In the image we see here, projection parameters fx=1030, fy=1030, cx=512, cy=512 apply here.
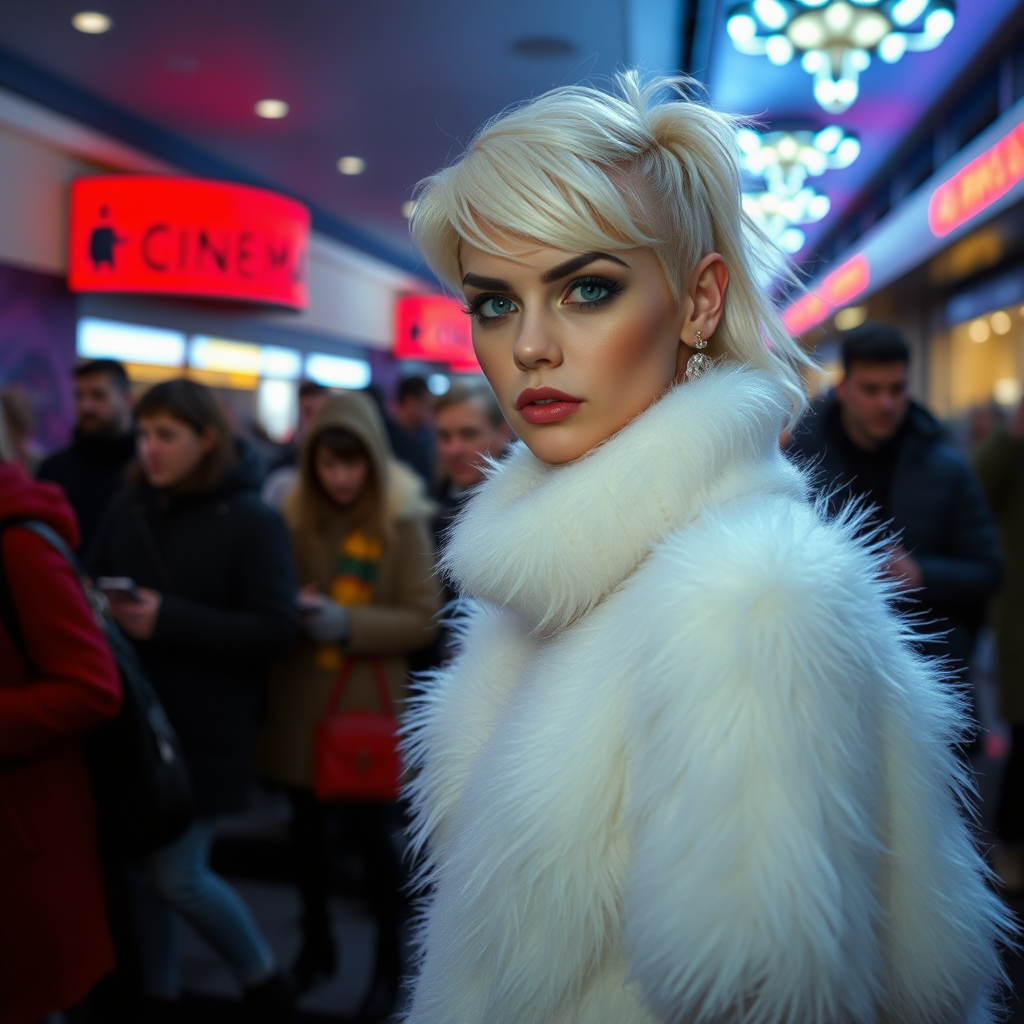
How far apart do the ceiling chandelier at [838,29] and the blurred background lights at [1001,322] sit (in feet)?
11.8

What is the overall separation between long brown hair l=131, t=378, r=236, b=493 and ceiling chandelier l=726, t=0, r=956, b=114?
3.38 metres

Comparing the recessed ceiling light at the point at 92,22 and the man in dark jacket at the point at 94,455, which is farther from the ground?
the recessed ceiling light at the point at 92,22

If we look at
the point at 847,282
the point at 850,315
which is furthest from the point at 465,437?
the point at 850,315

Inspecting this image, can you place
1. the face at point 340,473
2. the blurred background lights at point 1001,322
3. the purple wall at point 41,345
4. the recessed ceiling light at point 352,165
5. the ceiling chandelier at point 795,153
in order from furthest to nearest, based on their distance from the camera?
the recessed ceiling light at point 352,165, the blurred background lights at point 1001,322, the ceiling chandelier at point 795,153, the purple wall at point 41,345, the face at point 340,473

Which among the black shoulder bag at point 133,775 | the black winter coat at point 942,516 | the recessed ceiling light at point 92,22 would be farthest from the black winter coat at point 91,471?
the black winter coat at point 942,516

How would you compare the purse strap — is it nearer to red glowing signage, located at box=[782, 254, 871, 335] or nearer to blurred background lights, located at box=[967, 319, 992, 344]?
red glowing signage, located at box=[782, 254, 871, 335]

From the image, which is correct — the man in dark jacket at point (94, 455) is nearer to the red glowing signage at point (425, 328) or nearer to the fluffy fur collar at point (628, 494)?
the fluffy fur collar at point (628, 494)

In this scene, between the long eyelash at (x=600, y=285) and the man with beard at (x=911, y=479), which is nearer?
the long eyelash at (x=600, y=285)

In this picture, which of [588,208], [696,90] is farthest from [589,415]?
[696,90]

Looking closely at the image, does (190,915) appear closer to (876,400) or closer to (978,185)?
(876,400)

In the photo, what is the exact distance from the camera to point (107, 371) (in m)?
4.26

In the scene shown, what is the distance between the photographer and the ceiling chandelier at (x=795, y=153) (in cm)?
703

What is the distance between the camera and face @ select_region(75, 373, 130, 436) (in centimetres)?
416

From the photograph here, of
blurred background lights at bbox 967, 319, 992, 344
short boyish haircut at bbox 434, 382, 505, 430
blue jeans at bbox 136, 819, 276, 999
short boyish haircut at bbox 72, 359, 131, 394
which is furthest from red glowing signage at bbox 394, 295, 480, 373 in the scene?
blue jeans at bbox 136, 819, 276, 999
